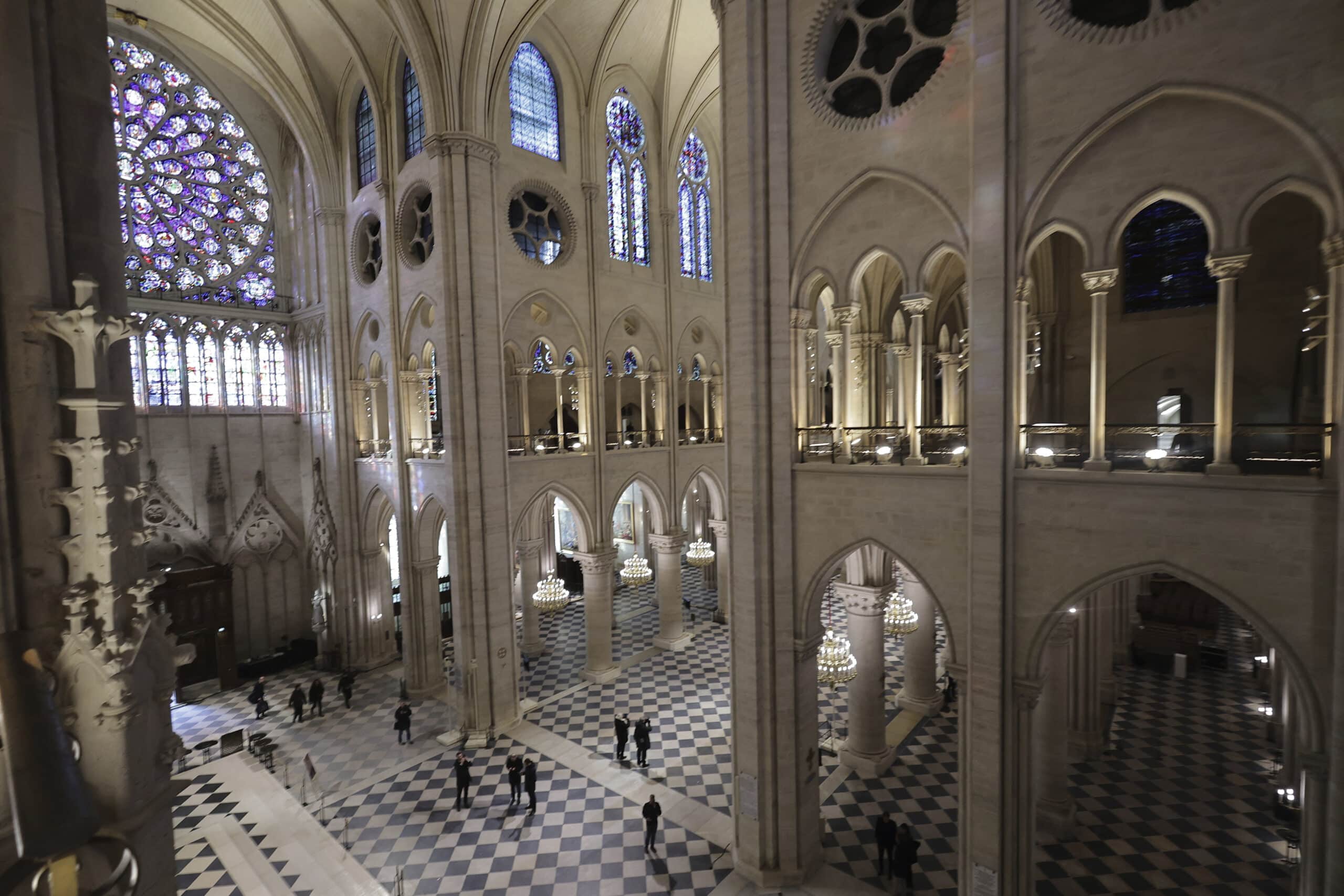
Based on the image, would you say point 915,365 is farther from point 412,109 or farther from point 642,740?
point 412,109

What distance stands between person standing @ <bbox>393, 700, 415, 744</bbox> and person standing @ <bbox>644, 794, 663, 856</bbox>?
6916 millimetres

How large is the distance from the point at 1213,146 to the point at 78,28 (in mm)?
9277

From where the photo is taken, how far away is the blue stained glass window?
41.9ft

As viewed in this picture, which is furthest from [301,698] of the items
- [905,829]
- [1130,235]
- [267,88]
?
[1130,235]

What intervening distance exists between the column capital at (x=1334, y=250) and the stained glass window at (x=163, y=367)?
24.5m

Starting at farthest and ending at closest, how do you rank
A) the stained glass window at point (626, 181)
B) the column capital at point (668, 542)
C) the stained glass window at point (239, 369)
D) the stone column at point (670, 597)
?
the stained glass window at point (239, 369) < the stone column at point (670, 597) < the column capital at point (668, 542) < the stained glass window at point (626, 181)

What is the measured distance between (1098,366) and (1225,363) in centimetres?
116

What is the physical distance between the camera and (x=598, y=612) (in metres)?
18.1

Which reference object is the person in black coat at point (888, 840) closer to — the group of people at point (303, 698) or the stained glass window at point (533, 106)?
the group of people at point (303, 698)

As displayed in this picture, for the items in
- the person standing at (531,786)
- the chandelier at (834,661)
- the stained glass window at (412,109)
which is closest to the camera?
the chandelier at (834,661)

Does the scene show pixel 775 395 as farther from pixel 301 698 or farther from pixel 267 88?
pixel 267 88

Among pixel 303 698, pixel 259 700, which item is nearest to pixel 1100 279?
pixel 303 698

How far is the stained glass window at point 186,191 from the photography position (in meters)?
18.2

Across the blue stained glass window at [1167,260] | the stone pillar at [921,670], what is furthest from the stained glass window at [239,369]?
the blue stained glass window at [1167,260]
